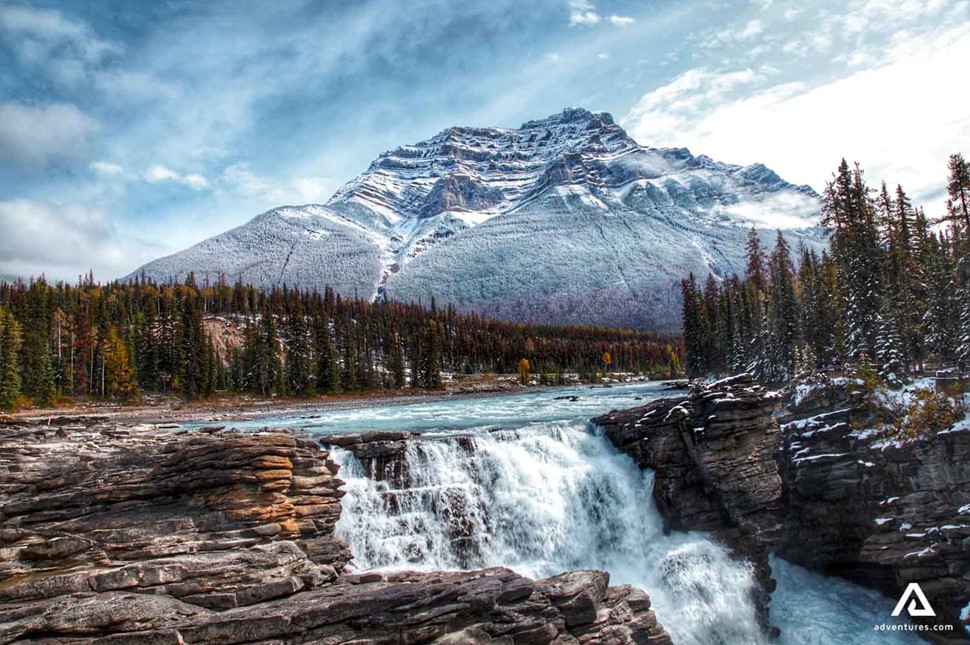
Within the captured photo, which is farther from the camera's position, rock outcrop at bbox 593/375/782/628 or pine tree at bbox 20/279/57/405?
pine tree at bbox 20/279/57/405

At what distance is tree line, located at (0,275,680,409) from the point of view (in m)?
91.5

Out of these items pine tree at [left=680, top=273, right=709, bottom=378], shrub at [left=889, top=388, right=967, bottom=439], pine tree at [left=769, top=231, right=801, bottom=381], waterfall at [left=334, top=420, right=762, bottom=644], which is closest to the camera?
waterfall at [left=334, top=420, right=762, bottom=644]

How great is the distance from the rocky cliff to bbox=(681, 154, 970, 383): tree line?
382 inches

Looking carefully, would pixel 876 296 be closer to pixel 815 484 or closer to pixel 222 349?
pixel 815 484

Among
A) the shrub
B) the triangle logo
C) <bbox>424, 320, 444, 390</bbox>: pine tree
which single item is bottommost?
the triangle logo

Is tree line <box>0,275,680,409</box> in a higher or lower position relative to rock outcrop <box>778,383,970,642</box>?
higher

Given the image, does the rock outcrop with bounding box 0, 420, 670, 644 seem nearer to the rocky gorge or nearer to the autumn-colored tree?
the rocky gorge

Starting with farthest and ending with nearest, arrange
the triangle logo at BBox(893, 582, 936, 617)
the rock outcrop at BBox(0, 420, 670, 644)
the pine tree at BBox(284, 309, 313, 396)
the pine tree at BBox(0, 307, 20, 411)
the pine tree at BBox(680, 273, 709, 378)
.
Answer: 1. the pine tree at BBox(284, 309, 313, 396)
2. the pine tree at BBox(680, 273, 709, 378)
3. the pine tree at BBox(0, 307, 20, 411)
4. the triangle logo at BBox(893, 582, 936, 617)
5. the rock outcrop at BBox(0, 420, 670, 644)

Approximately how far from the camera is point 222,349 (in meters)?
124

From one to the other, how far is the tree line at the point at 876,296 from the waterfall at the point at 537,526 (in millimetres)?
19029

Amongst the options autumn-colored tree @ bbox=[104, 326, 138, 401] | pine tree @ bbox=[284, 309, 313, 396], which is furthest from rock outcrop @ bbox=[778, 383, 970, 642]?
autumn-colored tree @ bbox=[104, 326, 138, 401]

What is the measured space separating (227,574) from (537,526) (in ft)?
50.5

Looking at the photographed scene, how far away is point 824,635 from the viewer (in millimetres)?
25266

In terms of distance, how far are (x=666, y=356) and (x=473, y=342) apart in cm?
7038
